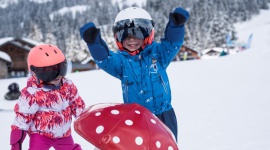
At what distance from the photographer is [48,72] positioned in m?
2.81

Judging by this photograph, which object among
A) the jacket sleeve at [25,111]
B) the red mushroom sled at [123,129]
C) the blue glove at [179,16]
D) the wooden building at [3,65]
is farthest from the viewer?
the wooden building at [3,65]

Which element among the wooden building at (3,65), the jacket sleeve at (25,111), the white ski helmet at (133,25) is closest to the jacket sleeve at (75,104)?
the jacket sleeve at (25,111)

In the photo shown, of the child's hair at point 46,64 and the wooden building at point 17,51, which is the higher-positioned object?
the child's hair at point 46,64

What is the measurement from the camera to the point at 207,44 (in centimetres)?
6366

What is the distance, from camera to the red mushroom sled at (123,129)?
1525 millimetres

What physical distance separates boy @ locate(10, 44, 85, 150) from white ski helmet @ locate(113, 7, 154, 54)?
33.9 inches

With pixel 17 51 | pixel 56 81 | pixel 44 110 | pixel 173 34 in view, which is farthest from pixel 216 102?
pixel 17 51

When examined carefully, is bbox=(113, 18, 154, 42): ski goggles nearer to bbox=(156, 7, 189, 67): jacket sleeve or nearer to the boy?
bbox=(156, 7, 189, 67): jacket sleeve

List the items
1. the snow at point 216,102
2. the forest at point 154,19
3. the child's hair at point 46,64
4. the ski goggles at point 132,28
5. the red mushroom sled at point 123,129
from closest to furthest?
1. the red mushroom sled at point 123,129
2. the ski goggles at point 132,28
3. the child's hair at point 46,64
4. the snow at point 216,102
5. the forest at point 154,19

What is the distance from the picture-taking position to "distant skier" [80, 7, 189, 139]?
7.49 ft

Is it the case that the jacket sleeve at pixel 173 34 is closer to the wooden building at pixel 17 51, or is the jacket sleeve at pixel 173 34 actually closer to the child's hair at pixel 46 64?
the child's hair at pixel 46 64

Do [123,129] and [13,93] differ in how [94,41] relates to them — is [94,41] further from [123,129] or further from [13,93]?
[13,93]

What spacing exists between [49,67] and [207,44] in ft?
208

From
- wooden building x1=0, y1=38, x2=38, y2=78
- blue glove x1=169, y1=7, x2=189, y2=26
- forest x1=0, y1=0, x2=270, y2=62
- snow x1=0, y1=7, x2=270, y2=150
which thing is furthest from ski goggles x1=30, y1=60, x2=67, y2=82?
forest x1=0, y1=0, x2=270, y2=62
